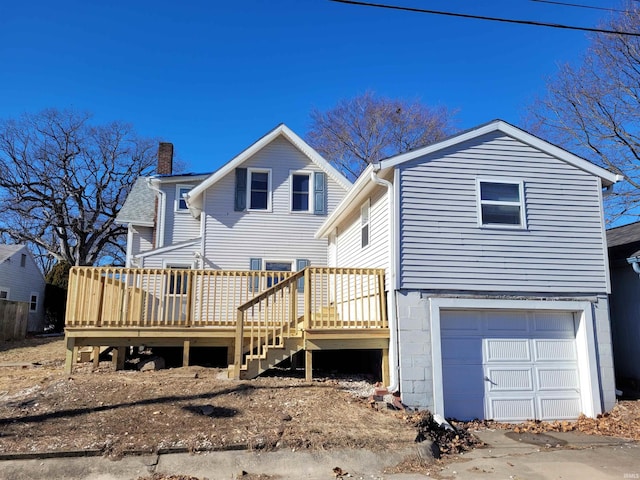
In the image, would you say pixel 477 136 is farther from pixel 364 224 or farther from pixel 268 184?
pixel 268 184

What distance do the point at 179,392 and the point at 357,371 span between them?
442 centimetres

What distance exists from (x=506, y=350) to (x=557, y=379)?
3.71ft

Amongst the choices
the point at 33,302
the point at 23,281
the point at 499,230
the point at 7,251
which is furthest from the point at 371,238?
the point at 33,302

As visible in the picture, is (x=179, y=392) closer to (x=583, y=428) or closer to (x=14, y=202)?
(x=583, y=428)

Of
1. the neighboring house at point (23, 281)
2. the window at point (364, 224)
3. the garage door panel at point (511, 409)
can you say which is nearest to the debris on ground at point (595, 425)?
the garage door panel at point (511, 409)

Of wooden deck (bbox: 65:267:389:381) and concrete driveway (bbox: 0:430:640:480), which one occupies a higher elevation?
wooden deck (bbox: 65:267:389:381)

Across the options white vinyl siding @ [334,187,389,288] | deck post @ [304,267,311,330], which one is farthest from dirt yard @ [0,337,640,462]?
white vinyl siding @ [334,187,389,288]

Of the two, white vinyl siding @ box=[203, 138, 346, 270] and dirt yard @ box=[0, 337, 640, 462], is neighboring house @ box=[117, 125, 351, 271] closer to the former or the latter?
white vinyl siding @ box=[203, 138, 346, 270]

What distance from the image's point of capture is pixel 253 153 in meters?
15.0

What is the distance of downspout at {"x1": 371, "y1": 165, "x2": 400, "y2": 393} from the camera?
338 inches

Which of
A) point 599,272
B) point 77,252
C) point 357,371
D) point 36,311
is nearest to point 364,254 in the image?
point 357,371

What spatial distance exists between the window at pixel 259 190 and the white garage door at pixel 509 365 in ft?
26.1

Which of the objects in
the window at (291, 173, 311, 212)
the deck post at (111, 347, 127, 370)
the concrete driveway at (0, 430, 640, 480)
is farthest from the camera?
the window at (291, 173, 311, 212)

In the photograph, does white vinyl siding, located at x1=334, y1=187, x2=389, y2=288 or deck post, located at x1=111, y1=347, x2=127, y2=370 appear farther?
deck post, located at x1=111, y1=347, x2=127, y2=370
